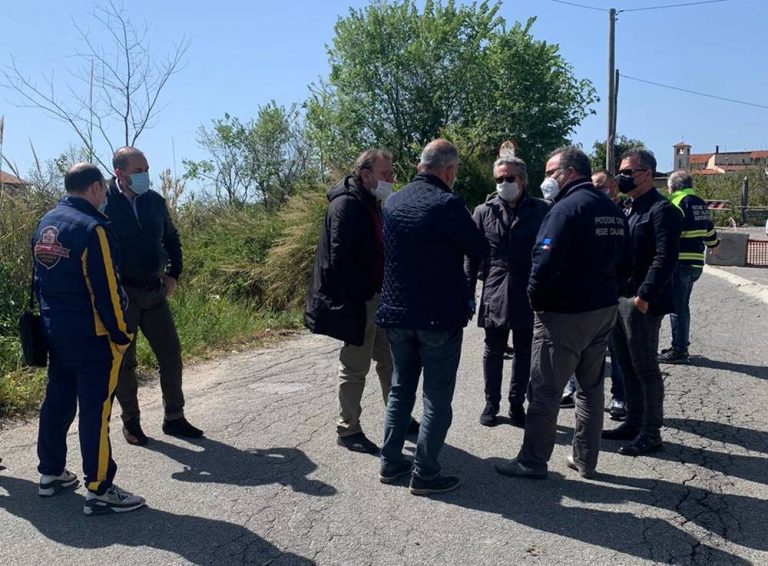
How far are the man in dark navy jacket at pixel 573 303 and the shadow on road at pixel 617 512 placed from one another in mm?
170

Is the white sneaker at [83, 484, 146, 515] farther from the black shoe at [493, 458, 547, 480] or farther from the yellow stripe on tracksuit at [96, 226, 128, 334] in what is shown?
the black shoe at [493, 458, 547, 480]

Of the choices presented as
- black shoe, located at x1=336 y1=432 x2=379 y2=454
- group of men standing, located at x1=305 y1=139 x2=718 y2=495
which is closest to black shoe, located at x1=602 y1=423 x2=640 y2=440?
group of men standing, located at x1=305 y1=139 x2=718 y2=495

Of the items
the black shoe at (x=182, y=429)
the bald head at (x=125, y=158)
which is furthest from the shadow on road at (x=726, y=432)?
the bald head at (x=125, y=158)

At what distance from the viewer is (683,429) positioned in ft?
16.6

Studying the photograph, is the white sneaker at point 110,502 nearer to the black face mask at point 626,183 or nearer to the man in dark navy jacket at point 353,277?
the man in dark navy jacket at point 353,277

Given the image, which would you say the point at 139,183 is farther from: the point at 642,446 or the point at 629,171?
the point at 642,446

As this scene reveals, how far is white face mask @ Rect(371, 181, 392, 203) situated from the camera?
15.0ft

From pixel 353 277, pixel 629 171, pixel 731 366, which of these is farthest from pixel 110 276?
pixel 731 366

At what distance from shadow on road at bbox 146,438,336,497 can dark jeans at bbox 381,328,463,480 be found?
1.95 ft

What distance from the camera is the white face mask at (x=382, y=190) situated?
459 centimetres

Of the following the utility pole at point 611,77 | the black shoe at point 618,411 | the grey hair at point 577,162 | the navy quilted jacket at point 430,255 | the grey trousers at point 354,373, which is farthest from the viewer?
the utility pole at point 611,77

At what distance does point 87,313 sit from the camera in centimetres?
374

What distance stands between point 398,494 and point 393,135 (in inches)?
1113

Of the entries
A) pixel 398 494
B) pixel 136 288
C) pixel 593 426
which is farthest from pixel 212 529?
pixel 593 426
